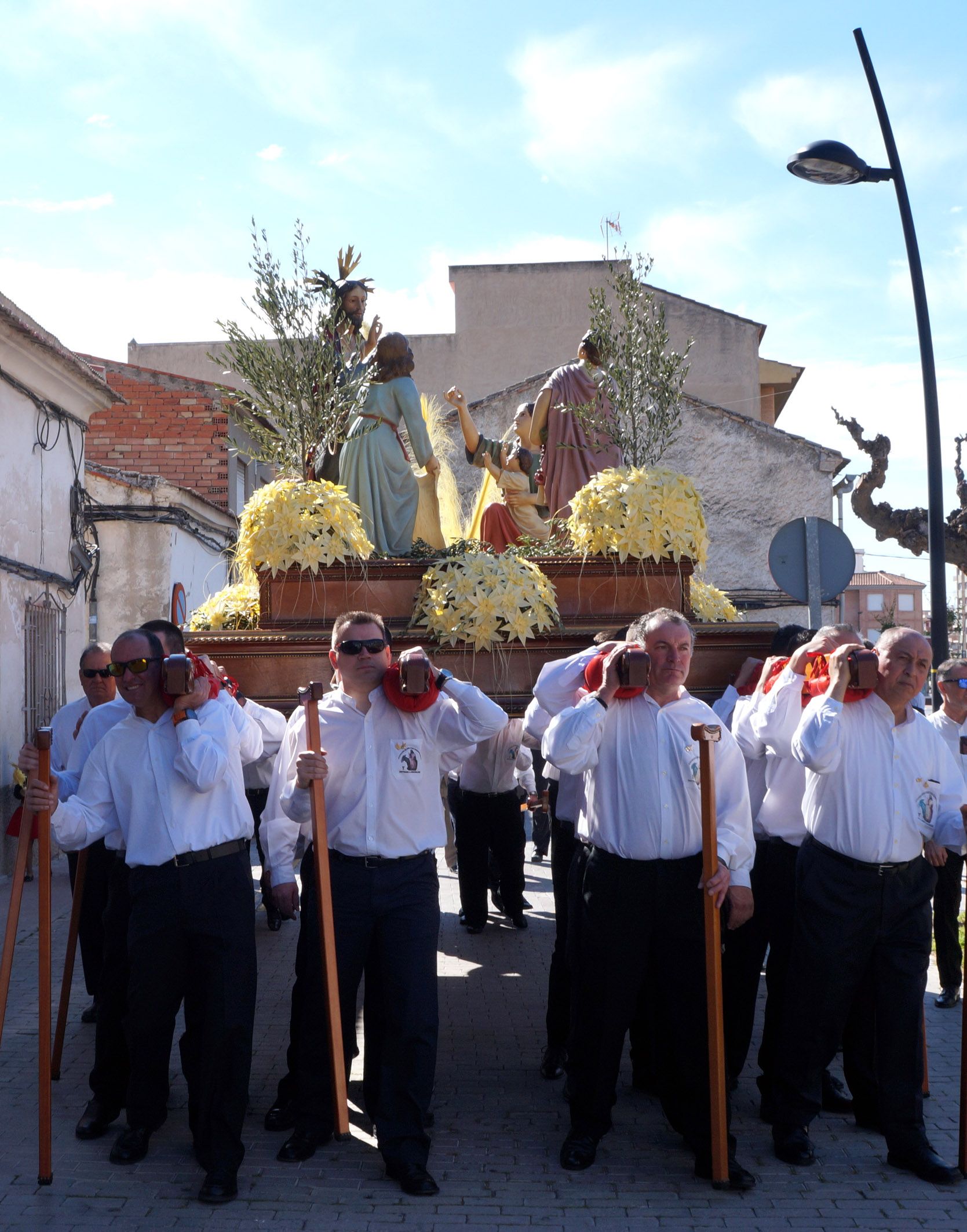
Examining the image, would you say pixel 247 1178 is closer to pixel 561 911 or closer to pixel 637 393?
pixel 561 911

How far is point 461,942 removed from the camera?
28.2 feet

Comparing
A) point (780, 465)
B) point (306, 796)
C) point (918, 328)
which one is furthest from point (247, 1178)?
point (780, 465)

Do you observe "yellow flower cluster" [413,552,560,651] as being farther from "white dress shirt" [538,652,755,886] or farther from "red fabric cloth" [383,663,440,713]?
"white dress shirt" [538,652,755,886]

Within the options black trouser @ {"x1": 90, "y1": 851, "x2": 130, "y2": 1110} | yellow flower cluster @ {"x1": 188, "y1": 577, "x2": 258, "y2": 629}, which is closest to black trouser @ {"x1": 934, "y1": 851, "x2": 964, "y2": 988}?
yellow flower cluster @ {"x1": 188, "y1": 577, "x2": 258, "y2": 629}

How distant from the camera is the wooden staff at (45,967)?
4383 millimetres

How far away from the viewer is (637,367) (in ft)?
23.4

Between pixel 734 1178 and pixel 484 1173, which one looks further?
pixel 484 1173

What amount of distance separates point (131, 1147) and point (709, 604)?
398 centimetres

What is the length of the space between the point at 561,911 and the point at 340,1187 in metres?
2.06

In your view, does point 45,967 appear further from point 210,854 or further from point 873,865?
point 873,865

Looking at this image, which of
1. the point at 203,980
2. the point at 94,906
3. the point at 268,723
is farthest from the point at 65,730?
the point at 203,980

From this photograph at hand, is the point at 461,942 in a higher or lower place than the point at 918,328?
lower

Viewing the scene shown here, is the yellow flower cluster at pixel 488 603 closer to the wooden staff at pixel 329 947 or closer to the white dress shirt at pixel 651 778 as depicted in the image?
the white dress shirt at pixel 651 778

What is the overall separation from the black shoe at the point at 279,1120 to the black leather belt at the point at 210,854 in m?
1.18
